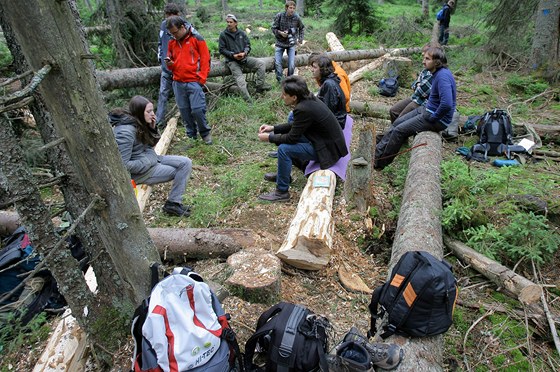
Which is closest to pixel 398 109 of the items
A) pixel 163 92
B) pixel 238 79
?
pixel 238 79

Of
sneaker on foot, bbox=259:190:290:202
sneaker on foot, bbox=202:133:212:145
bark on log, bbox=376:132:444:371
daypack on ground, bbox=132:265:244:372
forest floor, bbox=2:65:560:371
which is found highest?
daypack on ground, bbox=132:265:244:372

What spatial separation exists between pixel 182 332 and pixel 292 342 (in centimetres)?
68

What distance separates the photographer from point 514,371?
296 centimetres

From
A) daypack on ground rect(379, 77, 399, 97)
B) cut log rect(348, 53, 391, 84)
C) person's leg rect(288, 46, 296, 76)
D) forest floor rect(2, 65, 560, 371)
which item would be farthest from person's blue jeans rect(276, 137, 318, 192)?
cut log rect(348, 53, 391, 84)

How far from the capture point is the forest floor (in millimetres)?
3088

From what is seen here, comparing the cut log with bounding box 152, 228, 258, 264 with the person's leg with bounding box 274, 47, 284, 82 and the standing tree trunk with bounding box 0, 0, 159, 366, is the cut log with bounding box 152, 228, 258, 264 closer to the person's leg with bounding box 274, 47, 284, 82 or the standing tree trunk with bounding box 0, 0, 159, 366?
the standing tree trunk with bounding box 0, 0, 159, 366

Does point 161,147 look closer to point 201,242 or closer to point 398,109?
point 201,242

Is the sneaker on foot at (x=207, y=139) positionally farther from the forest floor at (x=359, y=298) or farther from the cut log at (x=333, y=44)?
the cut log at (x=333, y=44)

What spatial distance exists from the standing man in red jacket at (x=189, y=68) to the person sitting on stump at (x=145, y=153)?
1.97 metres

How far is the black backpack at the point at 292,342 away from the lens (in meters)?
2.32

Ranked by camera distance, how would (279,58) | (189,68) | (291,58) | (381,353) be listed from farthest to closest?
(291,58)
(279,58)
(189,68)
(381,353)

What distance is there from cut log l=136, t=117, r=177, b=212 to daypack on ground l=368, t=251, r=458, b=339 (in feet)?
11.0

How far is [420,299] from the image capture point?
8.40 feet

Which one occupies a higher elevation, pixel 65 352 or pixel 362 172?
pixel 362 172
